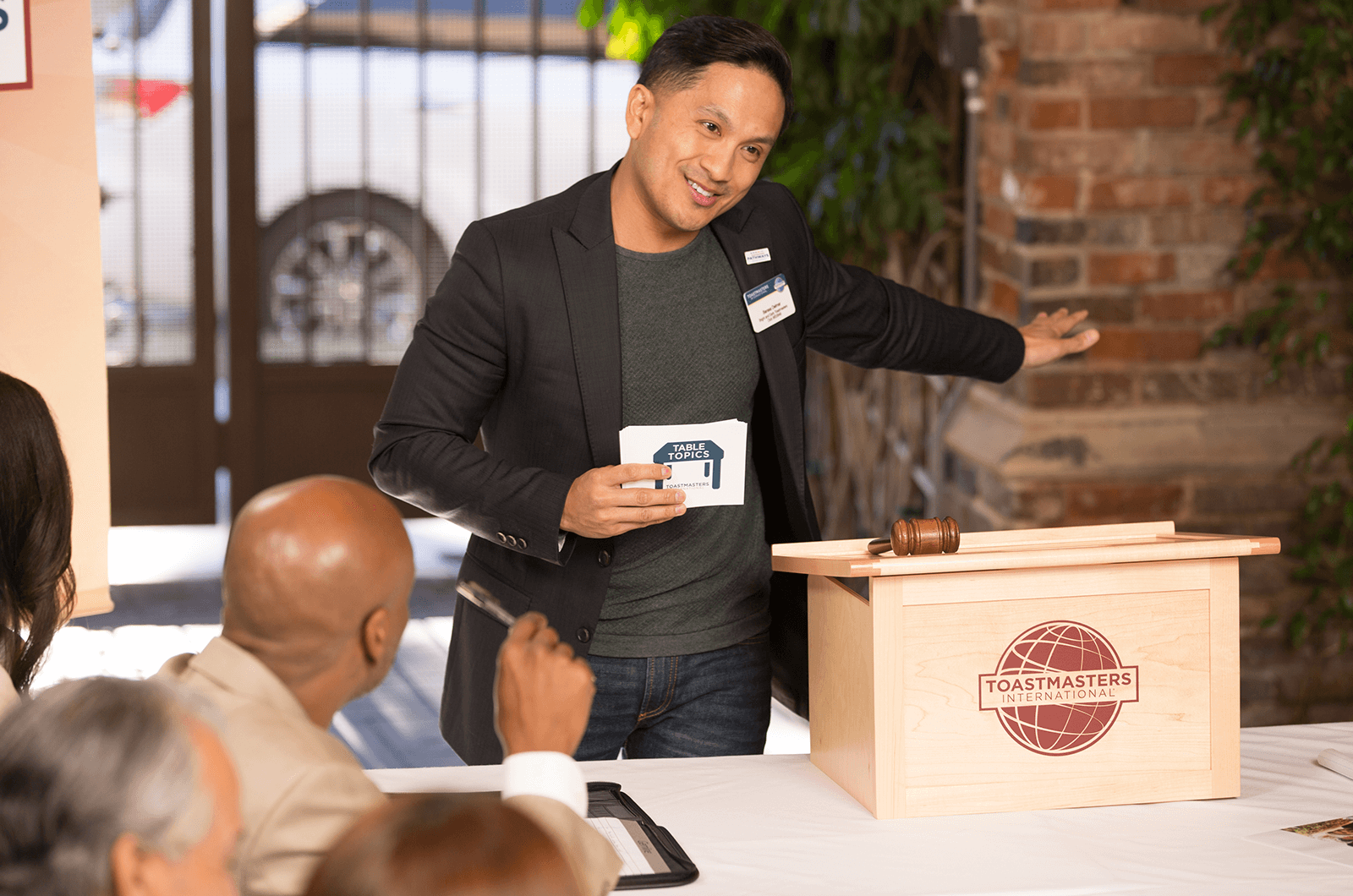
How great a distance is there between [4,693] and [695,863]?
0.71m

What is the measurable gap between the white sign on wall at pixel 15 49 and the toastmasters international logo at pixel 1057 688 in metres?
2.07

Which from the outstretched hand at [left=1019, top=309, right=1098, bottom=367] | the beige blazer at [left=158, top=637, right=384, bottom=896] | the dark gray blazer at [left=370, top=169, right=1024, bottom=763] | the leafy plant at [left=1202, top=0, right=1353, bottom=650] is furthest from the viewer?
the leafy plant at [left=1202, top=0, right=1353, bottom=650]

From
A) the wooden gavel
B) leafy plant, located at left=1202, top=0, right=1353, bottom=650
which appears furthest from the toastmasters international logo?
leafy plant, located at left=1202, top=0, right=1353, bottom=650

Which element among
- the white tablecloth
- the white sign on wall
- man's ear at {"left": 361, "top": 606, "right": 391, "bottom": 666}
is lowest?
the white tablecloth

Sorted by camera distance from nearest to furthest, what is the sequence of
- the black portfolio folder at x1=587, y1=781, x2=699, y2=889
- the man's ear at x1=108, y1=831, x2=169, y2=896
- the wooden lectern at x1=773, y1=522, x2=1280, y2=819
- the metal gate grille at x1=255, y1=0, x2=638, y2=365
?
the man's ear at x1=108, y1=831, x2=169, y2=896 → the black portfolio folder at x1=587, y1=781, x2=699, y2=889 → the wooden lectern at x1=773, y1=522, x2=1280, y2=819 → the metal gate grille at x1=255, y1=0, x2=638, y2=365

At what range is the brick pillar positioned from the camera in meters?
3.10

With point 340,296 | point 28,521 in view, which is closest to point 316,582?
point 28,521

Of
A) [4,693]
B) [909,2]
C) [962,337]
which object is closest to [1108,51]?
[909,2]

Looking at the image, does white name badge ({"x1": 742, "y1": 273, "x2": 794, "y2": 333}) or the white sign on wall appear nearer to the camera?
white name badge ({"x1": 742, "y1": 273, "x2": 794, "y2": 333})

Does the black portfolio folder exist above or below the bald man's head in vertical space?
below

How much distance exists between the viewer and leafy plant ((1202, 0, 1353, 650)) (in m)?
3.01

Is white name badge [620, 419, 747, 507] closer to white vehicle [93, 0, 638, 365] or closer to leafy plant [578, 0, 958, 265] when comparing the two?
leafy plant [578, 0, 958, 265]

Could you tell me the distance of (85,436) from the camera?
2.78 meters

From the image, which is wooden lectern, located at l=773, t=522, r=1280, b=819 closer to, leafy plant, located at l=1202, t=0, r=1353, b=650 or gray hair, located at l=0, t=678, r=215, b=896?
gray hair, located at l=0, t=678, r=215, b=896
